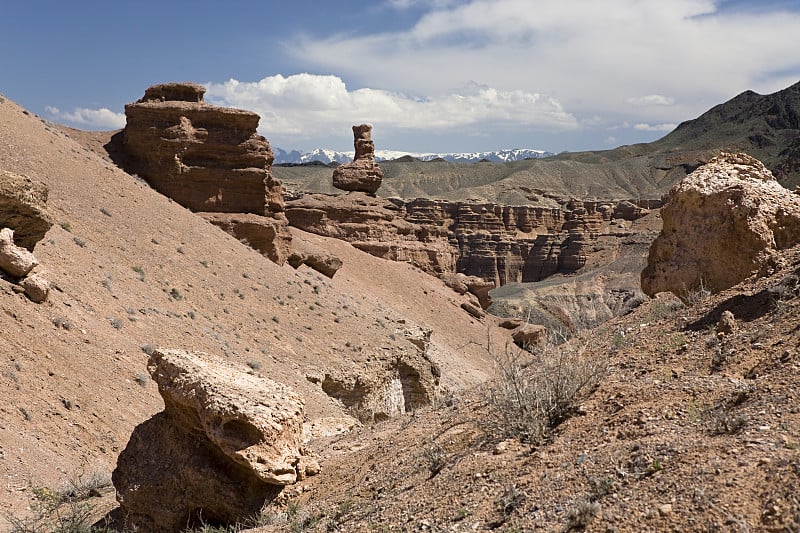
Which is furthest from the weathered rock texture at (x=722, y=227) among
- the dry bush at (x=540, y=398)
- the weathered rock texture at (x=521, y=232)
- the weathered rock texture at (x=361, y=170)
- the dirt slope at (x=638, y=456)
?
the weathered rock texture at (x=521, y=232)

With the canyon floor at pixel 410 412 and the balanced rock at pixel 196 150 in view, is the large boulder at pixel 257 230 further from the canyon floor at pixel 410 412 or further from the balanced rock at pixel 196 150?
the canyon floor at pixel 410 412

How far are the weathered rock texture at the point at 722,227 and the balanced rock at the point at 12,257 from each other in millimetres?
9764

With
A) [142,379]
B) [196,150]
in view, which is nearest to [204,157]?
[196,150]

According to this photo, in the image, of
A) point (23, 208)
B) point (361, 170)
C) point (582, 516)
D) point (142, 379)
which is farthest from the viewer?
point (361, 170)

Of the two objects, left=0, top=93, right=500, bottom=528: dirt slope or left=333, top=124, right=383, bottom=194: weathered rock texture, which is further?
left=333, top=124, right=383, bottom=194: weathered rock texture

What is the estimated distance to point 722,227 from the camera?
29.5 feet

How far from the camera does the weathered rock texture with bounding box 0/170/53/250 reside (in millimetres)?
11094

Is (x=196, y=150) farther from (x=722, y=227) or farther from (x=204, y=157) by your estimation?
(x=722, y=227)

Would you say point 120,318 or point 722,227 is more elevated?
point 722,227

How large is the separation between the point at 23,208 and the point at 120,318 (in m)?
3.27

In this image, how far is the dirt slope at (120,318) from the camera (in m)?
9.95

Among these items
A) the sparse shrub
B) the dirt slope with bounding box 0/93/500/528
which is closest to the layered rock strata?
the dirt slope with bounding box 0/93/500/528

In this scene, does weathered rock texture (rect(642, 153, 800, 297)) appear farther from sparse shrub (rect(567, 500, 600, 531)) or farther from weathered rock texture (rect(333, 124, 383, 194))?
weathered rock texture (rect(333, 124, 383, 194))

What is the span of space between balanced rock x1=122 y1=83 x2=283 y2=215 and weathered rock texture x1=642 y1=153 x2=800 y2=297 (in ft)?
61.7
